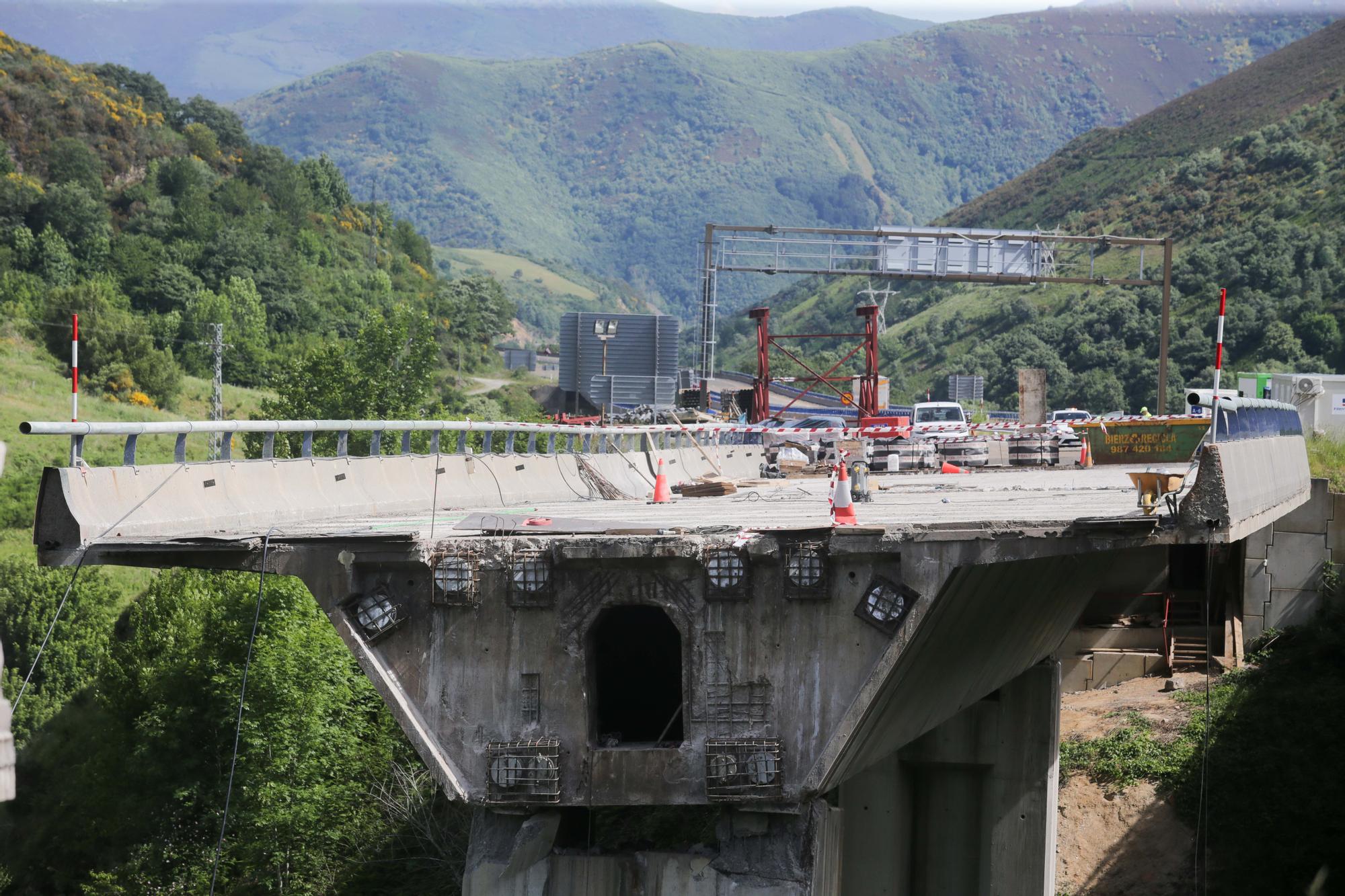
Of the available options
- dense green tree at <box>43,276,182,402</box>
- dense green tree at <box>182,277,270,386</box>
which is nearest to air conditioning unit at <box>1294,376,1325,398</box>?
dense green tree at <box>43,276,182,402</box>

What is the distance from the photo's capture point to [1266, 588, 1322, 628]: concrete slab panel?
27.3m

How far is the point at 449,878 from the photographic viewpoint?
85.6 feet

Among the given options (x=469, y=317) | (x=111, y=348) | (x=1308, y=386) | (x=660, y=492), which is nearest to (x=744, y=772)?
(x=660, y=492)

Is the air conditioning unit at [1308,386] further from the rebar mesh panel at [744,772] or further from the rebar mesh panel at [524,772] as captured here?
the rebar mesh panel at [524,772]

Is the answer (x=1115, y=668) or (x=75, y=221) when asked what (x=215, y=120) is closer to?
(x=75, y=221)

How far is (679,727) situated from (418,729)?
5.14 metres

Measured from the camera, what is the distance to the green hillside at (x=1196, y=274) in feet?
258

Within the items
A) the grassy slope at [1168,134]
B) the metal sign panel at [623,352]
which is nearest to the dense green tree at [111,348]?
the metal sign panel at [623,352]

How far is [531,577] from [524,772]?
1.42m

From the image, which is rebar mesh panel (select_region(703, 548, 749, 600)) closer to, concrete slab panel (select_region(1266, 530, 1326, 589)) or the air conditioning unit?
concrete slab panel (select_region(1266, 530, 1326, 589))

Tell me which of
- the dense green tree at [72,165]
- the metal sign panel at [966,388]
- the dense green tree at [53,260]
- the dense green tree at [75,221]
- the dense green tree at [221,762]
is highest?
the dense green tree at [72,165]

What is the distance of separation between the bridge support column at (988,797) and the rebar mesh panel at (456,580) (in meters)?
10.2

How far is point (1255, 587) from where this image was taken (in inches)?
1084

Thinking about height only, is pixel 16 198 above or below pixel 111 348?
above
